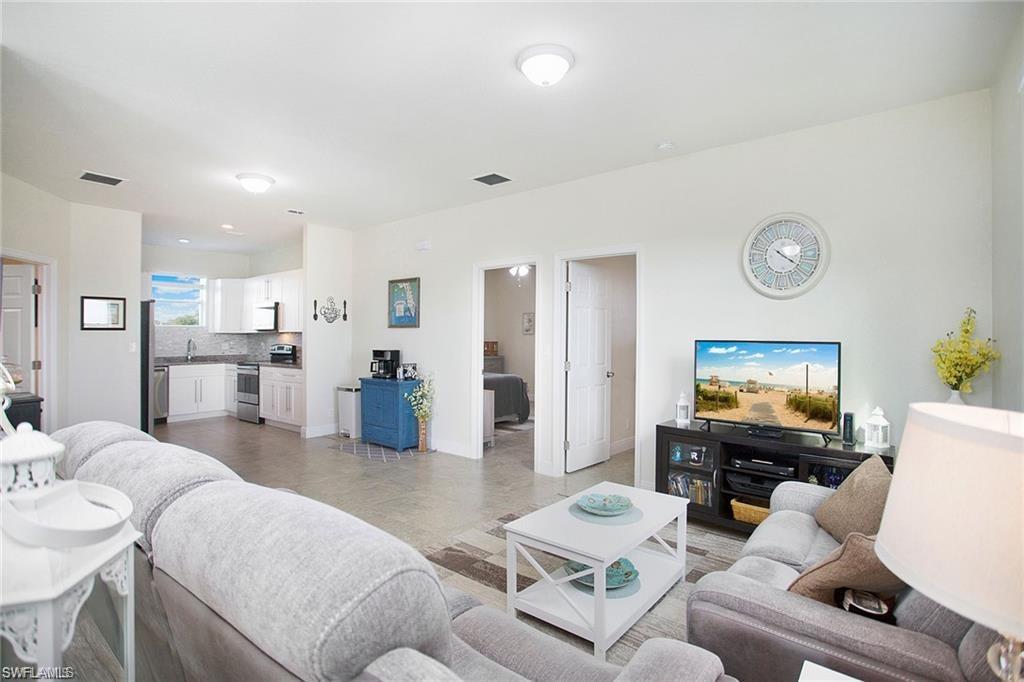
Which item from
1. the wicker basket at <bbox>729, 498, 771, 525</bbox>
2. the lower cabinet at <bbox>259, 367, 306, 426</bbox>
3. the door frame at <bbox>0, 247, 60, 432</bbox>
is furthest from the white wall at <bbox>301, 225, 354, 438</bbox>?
the wicker basket at <bbox>729, 498, 771, 525</bbox>

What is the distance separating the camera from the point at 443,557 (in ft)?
9.96

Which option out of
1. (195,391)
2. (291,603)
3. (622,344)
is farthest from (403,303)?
(291,603)

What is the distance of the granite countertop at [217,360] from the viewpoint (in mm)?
7539

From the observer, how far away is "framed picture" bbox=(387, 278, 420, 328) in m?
6.14

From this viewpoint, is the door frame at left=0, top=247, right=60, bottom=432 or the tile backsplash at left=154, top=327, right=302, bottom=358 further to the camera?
the tile backsplash at left=154, top=327, right=302, bottom=358

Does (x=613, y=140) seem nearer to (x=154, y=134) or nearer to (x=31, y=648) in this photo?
(x=154, y=134)

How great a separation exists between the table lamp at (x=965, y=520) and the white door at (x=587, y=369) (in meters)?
4.07

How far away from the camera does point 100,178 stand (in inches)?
179

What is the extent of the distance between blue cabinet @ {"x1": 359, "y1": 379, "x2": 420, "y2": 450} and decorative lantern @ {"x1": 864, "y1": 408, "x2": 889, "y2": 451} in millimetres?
4301

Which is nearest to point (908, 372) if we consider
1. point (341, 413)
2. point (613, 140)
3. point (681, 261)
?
point (681, 261)

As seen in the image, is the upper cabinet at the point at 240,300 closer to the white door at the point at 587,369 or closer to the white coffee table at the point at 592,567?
the white door at the point at 587,369

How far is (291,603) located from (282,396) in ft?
23.2

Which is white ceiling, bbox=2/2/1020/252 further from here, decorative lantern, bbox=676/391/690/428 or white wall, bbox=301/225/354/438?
white wall, bbox=301/225/354/438

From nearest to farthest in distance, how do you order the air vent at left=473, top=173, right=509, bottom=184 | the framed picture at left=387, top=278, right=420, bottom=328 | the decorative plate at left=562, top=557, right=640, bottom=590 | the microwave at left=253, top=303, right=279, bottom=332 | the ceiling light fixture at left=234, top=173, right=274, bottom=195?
1. the decorative plate at left=562, top=557, right=640, bottom=590
2. the ceiling light fixture at left=234, top=173, right=274, bottom=195
3. the air vent at left=473, top=173, right=509, bottom=184
4. the framed picture at left=387, top=278, right=420, bottom=328
5. the microwave at left=253, top=303, right=279, bottom=332
